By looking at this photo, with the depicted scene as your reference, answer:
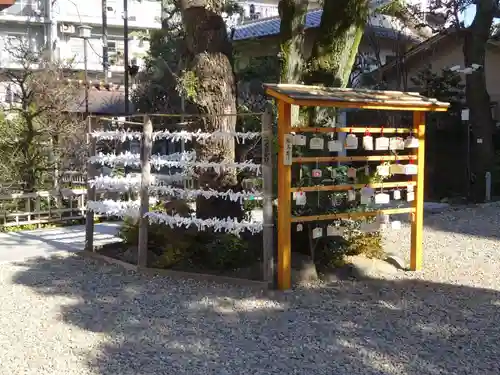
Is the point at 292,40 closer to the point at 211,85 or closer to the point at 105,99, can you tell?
the point at 211,85

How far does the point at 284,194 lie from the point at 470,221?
21.5ft

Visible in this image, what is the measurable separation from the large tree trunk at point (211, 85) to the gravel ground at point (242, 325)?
1344 mm

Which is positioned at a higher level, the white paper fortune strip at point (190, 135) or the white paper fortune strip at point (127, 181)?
the white paper fortune strip at point (190, 135)

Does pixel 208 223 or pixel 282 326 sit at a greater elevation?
pixel 208 223

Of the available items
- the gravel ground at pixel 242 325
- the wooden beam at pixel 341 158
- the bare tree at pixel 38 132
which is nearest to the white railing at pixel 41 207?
the bare tree at pixel 38 132

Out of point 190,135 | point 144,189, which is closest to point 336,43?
point 190,135

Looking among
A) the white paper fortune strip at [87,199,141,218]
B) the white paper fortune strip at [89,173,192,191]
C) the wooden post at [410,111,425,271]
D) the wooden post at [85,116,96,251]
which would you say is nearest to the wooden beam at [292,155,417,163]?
the wooden post at [410,111,425,271]

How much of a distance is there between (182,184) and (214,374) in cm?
454

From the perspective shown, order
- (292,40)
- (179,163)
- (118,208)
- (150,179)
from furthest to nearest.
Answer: (292,40)
(118,208)
(150,179)
(179,163)

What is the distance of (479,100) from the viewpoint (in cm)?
1491

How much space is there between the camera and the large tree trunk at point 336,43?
802 centimetres

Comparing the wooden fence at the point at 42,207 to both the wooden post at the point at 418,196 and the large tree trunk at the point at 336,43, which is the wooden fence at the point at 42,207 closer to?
the large tree trunk at the point at 336,43

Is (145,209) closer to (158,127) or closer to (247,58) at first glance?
(158,127)

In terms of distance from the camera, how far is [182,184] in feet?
28.2
